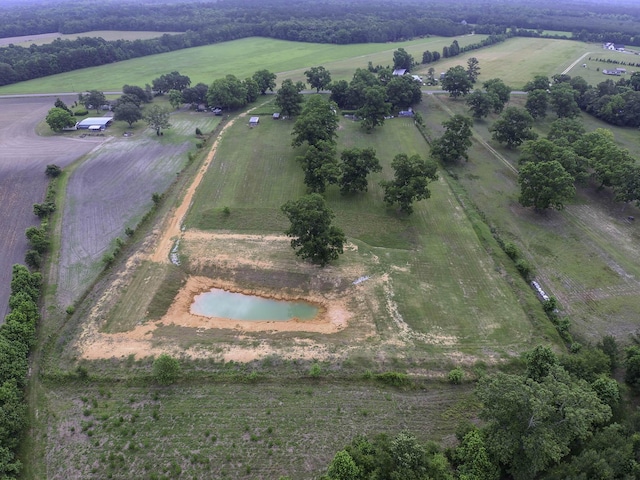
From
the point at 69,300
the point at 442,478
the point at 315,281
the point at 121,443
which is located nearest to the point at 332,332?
the point at 315,281

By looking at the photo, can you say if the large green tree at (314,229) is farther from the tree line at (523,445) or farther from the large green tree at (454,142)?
the large green tree at (454,142)

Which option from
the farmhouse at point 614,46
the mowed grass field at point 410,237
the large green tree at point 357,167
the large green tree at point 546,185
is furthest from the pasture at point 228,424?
the farmhouse at point 614,46

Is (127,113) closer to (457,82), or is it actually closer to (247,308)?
(247,308)

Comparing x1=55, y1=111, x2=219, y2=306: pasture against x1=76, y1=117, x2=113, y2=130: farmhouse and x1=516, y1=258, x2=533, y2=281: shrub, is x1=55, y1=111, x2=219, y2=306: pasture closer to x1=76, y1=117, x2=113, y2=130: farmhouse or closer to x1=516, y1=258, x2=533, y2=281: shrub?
x1=76, y1=117, x2=113, y2=130: farmhouse

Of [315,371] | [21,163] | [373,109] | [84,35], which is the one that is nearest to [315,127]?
[373,109]

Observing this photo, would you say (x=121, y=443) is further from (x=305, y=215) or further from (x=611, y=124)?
(x=611, y=124)
